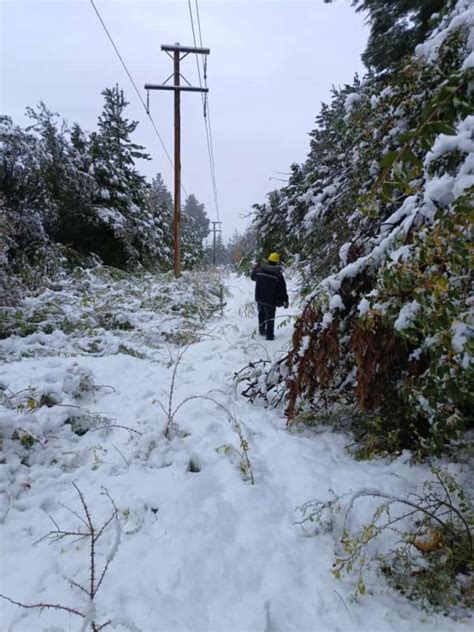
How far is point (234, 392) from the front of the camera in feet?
13.6

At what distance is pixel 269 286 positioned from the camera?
7.06 metres

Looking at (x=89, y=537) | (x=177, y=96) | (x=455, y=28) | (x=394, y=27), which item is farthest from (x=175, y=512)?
(x=177, y=96)

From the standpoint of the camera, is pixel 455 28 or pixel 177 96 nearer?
pixel 455 28

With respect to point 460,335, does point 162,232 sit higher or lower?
higher

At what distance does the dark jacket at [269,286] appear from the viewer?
22.8 feet

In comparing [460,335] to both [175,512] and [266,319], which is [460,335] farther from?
[266,319]

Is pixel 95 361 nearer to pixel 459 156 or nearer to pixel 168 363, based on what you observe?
pixel 168 363

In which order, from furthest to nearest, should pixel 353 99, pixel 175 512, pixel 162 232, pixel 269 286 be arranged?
1. pixel 162 232
2. pixel 269 286
3. pixel 353 99
4. pixel 175 512

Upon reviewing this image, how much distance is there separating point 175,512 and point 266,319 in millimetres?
5141

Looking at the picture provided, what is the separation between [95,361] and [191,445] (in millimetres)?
2473

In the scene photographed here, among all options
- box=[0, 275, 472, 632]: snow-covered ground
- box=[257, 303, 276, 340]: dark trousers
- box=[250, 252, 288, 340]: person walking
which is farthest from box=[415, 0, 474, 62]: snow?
box=[257, 303, 276, 340]: dark trousers

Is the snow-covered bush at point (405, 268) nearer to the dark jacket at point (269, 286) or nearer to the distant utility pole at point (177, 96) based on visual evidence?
the dark jacket at point (269, 286)

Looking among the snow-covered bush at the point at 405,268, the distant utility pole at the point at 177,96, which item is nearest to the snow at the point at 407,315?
the snow-covered bush at the point at 405,268

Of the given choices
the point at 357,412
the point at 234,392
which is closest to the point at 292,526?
the point at 357,412
